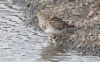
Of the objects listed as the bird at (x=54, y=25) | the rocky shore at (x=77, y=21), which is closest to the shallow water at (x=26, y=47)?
the rocky shore at (x=77, y=21)

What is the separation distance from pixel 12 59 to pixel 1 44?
114cm

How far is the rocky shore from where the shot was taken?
828 centimetres

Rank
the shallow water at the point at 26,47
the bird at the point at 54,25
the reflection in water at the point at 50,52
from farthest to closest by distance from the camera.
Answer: the bird at the point at 54,25
the reflection in water at the point at 50,52
the shallow water at the point at 26,47

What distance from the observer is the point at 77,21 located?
908 centimetres

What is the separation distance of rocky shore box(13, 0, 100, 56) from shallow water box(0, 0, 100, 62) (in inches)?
→ 9.5

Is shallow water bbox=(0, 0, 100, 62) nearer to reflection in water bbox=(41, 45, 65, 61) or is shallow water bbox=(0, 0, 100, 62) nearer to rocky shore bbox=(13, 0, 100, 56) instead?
reflection in water bbox=(41, 45, 65, 61)

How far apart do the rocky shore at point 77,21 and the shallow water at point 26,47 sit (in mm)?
241

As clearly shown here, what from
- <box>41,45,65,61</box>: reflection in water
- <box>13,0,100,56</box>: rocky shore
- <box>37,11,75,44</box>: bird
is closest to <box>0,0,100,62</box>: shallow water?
<box>41,45,65,61</box>: reflection in water

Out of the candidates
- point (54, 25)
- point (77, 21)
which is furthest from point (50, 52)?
point (77, 21)

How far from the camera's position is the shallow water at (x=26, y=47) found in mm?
7973

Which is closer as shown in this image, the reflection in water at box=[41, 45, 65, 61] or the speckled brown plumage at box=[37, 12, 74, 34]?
the reflection in water at box=[41, 45, 65, 61]

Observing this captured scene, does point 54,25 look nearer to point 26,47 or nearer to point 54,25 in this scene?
point 54,25

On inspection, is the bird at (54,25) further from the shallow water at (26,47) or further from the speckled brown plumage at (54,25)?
the shallow water at (26,47)

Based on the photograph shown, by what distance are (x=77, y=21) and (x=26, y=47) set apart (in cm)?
149
